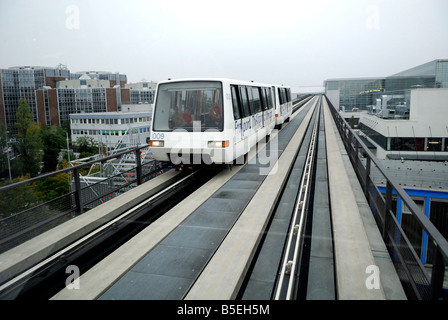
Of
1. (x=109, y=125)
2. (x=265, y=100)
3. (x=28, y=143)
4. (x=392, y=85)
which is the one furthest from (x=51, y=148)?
(x=265, y=100)

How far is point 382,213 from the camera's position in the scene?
508 centimetres

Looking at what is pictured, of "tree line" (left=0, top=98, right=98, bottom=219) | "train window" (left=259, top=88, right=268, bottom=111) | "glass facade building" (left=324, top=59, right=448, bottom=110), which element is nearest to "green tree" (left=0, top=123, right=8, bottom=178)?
"tree line" (left=0, top=98, right=98, bottom=219)

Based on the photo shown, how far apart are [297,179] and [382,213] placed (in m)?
4.07

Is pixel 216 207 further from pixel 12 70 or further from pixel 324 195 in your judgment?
pixel 12 70

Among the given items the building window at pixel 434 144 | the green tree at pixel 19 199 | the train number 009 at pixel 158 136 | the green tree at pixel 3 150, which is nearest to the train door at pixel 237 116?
the train number 009 at pixel 158 136

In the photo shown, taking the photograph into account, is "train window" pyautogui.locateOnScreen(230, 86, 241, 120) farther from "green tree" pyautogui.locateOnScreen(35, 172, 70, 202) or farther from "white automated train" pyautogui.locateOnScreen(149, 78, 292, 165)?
"green tree" pyautogui.locateOnScreen(35, 172, 70, 202)

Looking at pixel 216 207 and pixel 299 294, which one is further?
pixel 216 207

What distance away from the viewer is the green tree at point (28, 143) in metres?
48.2

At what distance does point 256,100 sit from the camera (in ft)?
45.0

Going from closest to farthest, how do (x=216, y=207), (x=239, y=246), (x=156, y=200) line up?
(x=239, y=246) < (x=216, y=207) < (x=156, y=200)

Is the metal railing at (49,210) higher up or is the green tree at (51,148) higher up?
the metal railing at (49,210)

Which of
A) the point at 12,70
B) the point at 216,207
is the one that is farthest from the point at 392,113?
the point at 12,70

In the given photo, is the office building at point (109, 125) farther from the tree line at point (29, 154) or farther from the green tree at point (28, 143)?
the green tree at point (28, 143)

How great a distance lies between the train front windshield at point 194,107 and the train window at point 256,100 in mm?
4158
